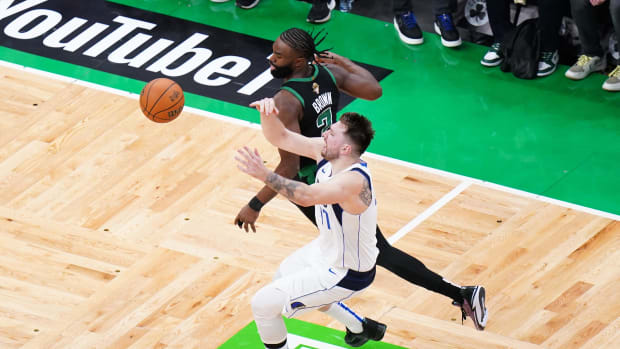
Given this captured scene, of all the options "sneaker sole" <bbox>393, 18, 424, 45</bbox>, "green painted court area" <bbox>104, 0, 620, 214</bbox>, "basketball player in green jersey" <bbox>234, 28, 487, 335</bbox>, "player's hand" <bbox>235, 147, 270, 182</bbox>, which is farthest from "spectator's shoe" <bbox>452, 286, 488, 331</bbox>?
"sneaker sole" <bbox>393, 18, 424, 45</bbox>

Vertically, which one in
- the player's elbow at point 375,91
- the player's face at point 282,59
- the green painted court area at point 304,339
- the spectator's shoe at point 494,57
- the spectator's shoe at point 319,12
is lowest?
the green painted court area at point 304,339

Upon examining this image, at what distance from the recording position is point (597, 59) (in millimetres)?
11086

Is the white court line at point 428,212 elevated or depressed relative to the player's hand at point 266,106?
depressed

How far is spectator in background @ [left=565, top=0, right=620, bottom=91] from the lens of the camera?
1048 centimetres

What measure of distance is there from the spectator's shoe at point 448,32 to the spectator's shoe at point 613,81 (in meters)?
1.57

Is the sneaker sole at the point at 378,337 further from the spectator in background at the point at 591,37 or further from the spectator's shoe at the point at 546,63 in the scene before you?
the spectator's shoe at the point at 546,63

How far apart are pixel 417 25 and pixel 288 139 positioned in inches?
198

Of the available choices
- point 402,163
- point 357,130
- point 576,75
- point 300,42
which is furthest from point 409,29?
point 357,130

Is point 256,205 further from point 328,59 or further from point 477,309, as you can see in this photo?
point 477,309

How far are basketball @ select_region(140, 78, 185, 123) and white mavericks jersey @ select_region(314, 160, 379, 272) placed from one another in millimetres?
1730

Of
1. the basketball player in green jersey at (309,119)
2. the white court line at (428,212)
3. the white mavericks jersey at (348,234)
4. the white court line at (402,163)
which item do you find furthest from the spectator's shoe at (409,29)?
the white mavericks jersey at (348,234)

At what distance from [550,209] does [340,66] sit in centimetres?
244

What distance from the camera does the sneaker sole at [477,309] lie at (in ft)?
25.1

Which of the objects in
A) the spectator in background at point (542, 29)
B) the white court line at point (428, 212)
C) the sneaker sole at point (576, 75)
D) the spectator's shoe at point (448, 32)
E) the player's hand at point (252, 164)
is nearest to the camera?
the player's hand at point (252, 164)
